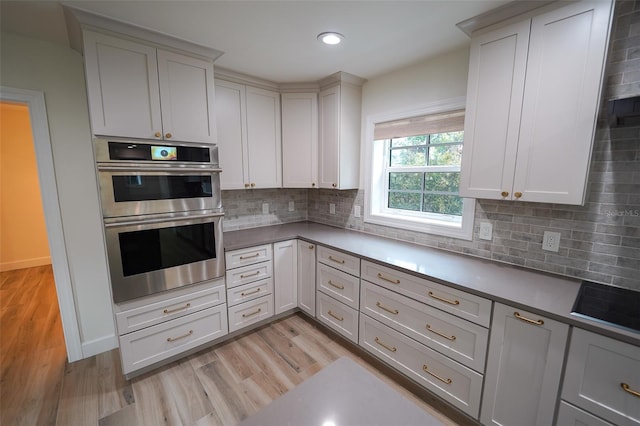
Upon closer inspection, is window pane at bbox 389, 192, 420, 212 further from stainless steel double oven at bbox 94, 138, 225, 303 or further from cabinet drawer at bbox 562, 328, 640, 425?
stainless steel double oven at bbox 94, 138, 225, 303

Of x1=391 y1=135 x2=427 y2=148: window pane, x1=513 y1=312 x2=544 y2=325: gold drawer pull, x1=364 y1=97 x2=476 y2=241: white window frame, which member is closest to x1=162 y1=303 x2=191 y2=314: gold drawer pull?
x1=364 y1=97 x2=476 y2=241: white window frame

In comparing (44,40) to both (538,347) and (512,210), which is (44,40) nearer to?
(512,210)

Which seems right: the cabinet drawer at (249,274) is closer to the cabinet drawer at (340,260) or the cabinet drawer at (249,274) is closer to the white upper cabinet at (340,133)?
the cabinet drawer at (340,260)

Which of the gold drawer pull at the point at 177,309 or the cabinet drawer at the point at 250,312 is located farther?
the cabinet drawer at the point at 250,312

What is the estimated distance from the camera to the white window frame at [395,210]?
6.73 feet

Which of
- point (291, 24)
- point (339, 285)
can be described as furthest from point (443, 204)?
point (291, 24)

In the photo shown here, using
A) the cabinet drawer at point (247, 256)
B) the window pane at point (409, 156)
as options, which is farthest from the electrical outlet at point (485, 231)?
the cabinet drawer at point (247, 256)

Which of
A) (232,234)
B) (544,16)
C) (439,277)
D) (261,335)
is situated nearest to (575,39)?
(544,16)

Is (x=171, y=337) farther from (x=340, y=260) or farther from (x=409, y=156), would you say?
(x=409, y=156)

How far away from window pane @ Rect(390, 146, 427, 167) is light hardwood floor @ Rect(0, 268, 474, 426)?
1756mm

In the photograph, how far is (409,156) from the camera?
253cm

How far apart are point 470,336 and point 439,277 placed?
0.36m

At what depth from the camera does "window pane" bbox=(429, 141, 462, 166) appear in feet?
7.18

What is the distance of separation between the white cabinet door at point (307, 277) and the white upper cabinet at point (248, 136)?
0.78 meters
